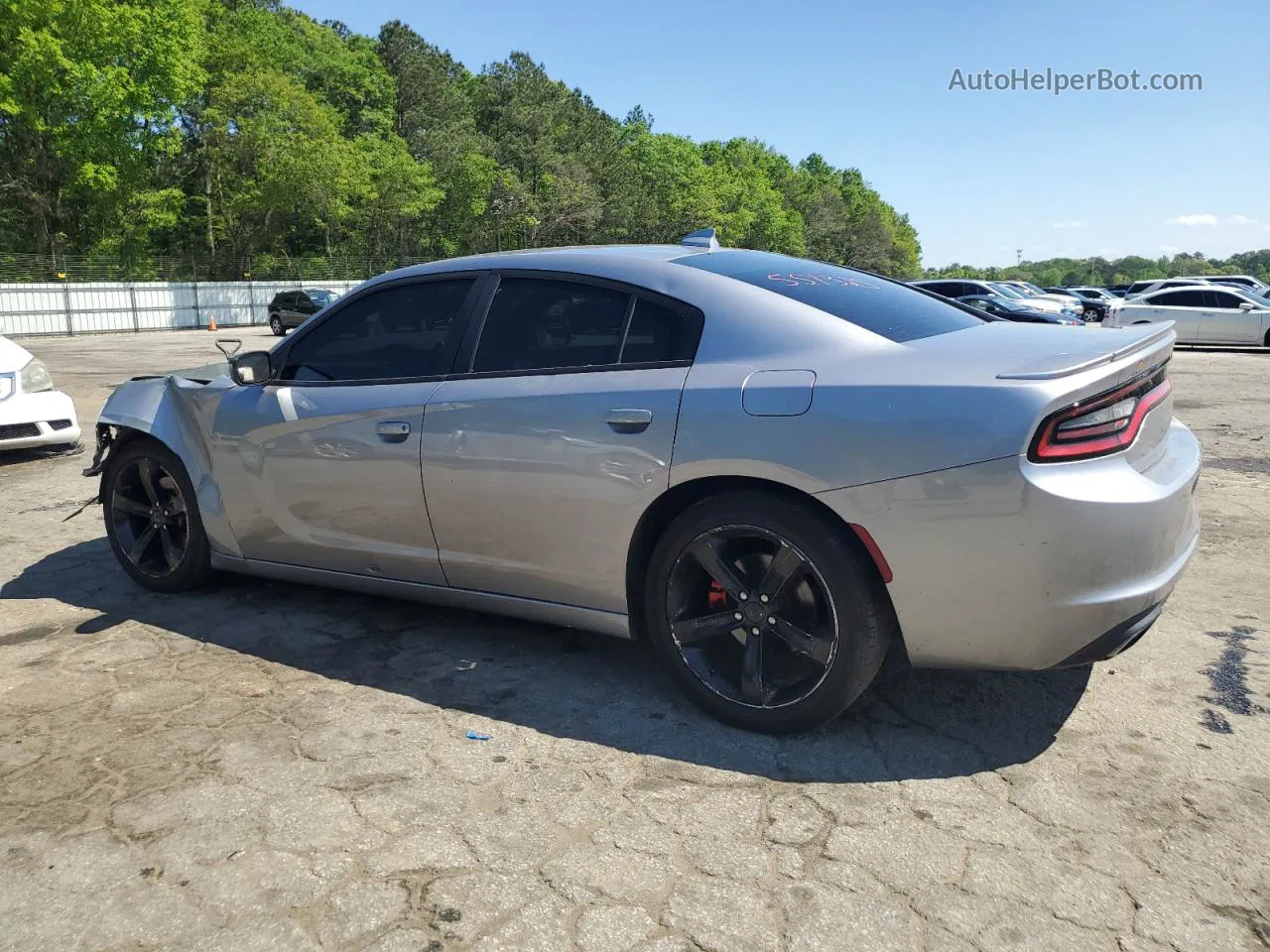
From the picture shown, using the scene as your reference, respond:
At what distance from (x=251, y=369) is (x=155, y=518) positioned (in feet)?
3.51

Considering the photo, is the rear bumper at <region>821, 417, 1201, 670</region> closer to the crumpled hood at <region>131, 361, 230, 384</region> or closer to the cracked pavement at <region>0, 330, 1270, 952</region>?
the cracked pavement at <region>0, 330, 1270, 952</region>

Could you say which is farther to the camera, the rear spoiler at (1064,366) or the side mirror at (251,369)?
the side mirror at (251,369)

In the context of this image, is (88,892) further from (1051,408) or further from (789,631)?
(1051,408)

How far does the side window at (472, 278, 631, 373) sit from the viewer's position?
134 inches

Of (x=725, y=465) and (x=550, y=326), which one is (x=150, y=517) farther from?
(x=725, y=465)

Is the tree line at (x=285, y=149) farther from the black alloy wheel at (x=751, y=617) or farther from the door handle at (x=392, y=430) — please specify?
the black alloy wheel at (x=751, y=617)

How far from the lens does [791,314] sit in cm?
315

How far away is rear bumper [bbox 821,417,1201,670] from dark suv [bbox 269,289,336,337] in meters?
33.0

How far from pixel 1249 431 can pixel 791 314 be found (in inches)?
321

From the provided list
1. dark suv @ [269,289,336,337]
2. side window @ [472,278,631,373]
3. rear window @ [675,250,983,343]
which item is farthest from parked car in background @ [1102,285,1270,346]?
dark suv @ [269,289,336,337]

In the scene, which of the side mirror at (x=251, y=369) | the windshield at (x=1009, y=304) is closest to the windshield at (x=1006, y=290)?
the windshield at (x=1009, y=304)

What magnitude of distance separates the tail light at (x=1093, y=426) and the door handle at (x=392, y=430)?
222cm

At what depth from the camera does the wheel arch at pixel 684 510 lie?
2875 millimetres

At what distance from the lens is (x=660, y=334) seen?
10.8 ft
